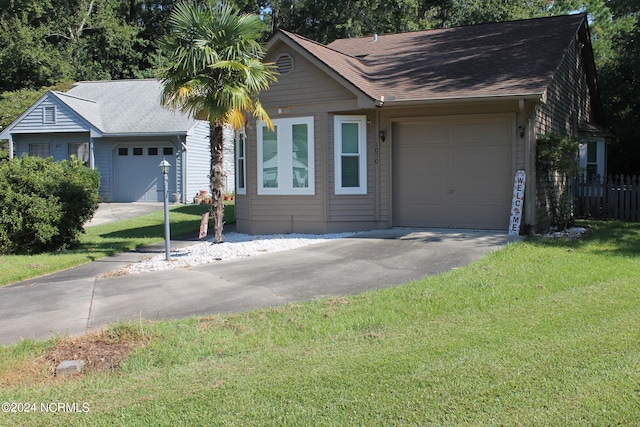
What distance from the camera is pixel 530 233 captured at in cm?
1195

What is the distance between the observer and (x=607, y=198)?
54.2 ft

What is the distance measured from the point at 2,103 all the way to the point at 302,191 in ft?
85.3

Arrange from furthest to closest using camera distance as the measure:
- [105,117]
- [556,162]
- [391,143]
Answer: [105,117] → [391,143] → [556,162]

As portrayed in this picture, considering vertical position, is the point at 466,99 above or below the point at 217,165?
above

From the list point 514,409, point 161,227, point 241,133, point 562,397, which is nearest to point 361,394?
point 514,409

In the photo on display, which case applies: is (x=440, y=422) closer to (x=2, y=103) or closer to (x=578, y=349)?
(x=578, y=349)

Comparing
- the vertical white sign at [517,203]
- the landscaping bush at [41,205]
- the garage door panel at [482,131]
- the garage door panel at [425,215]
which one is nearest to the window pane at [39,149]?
the landscaping bush at [41,205]

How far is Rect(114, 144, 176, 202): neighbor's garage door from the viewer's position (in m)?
25.3

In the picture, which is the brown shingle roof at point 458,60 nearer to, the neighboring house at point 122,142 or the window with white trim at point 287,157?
the window with white trim at point 287,157

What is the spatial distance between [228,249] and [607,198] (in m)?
11.3

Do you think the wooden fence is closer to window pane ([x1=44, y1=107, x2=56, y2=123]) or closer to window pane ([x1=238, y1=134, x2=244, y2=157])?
window pane ([x1=238, y1=134, x2=244, y2=157])

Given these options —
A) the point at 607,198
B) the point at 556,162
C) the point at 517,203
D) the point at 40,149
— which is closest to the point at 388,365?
the point at 517,203

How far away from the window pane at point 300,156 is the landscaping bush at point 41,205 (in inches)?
180

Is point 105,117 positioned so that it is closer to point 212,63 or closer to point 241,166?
point 241,166
